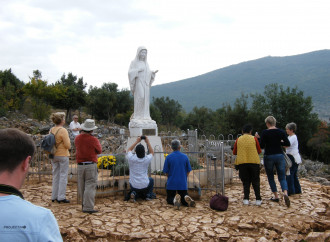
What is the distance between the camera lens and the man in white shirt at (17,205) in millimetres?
1082

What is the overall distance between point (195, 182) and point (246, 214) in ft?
4.42

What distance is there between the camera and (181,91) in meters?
154

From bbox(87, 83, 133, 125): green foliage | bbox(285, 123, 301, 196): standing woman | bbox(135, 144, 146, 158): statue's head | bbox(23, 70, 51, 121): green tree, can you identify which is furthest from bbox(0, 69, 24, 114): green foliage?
bbox(285, 123, 301, 196): standing woman

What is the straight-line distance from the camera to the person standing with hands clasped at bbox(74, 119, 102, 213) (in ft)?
15.1

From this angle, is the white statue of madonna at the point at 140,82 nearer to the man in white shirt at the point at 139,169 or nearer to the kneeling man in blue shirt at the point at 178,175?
A: the man in white shirt at the point at 139,169

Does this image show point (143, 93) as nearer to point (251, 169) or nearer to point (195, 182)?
point (195, 182)

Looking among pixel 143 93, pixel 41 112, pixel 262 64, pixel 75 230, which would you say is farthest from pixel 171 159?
pixel 262 64

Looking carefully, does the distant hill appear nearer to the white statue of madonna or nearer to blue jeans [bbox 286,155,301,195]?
the white statue of madonna

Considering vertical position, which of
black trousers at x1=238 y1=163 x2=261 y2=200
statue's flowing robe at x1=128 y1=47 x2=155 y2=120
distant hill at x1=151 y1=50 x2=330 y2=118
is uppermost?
distant hill at x1=151 y1=50 x2=330 y2=118

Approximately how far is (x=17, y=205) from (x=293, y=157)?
19.7 feet

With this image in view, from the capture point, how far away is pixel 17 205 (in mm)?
1116

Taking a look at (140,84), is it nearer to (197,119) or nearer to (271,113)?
(271,113)

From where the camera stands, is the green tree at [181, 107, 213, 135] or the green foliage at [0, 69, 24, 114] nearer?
the green foliage at [0, 69, 24, 114]

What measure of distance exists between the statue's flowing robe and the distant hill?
106 metres
